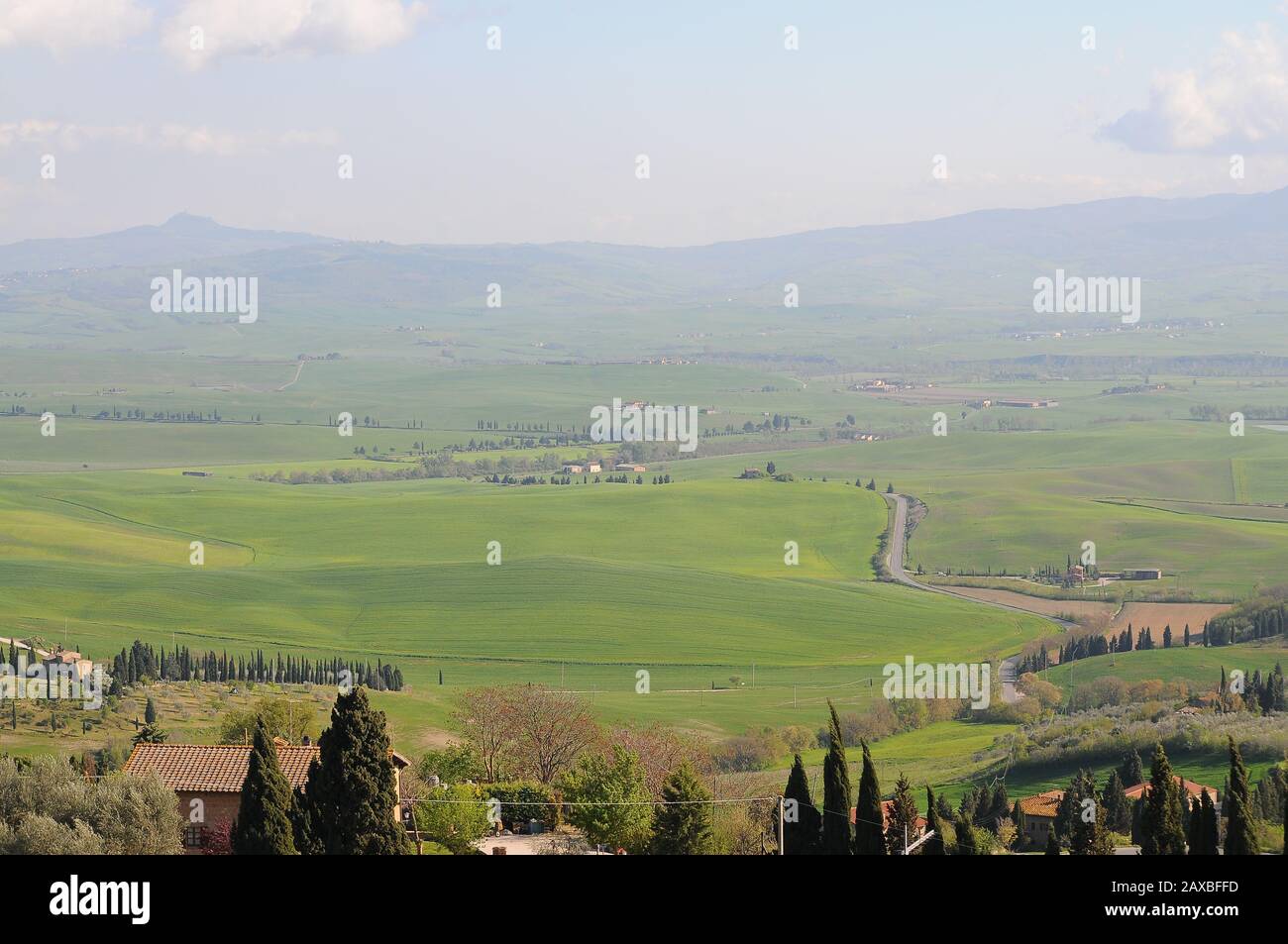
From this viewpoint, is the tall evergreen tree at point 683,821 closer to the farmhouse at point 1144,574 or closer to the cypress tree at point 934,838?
the cypress tree at point 934,838

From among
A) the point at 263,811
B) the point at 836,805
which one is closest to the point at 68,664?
the point at 263,811

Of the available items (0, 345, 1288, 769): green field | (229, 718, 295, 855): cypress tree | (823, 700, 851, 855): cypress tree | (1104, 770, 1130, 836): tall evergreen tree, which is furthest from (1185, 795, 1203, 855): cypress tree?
(0, 345, 1288, 769): green field

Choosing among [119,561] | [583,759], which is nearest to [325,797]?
[583,759]

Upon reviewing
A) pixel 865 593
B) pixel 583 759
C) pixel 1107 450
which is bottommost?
pixel 583 759

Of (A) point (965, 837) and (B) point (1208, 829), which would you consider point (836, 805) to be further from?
(A) point (965, 837)

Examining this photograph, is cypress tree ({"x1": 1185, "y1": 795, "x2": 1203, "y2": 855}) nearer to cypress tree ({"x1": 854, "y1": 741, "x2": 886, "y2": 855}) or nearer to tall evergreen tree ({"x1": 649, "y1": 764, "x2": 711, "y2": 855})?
cypress tree ({"x1": 854, "y1": 741, "x2": 886, "y2": 855})

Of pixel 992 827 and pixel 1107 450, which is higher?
pixel 1107 450

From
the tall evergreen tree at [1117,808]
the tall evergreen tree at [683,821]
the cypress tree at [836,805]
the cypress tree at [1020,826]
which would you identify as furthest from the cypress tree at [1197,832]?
the tall evergreen tree at [1117,808]

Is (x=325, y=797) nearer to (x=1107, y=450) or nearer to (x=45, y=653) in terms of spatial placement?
(x=45, y=653)
